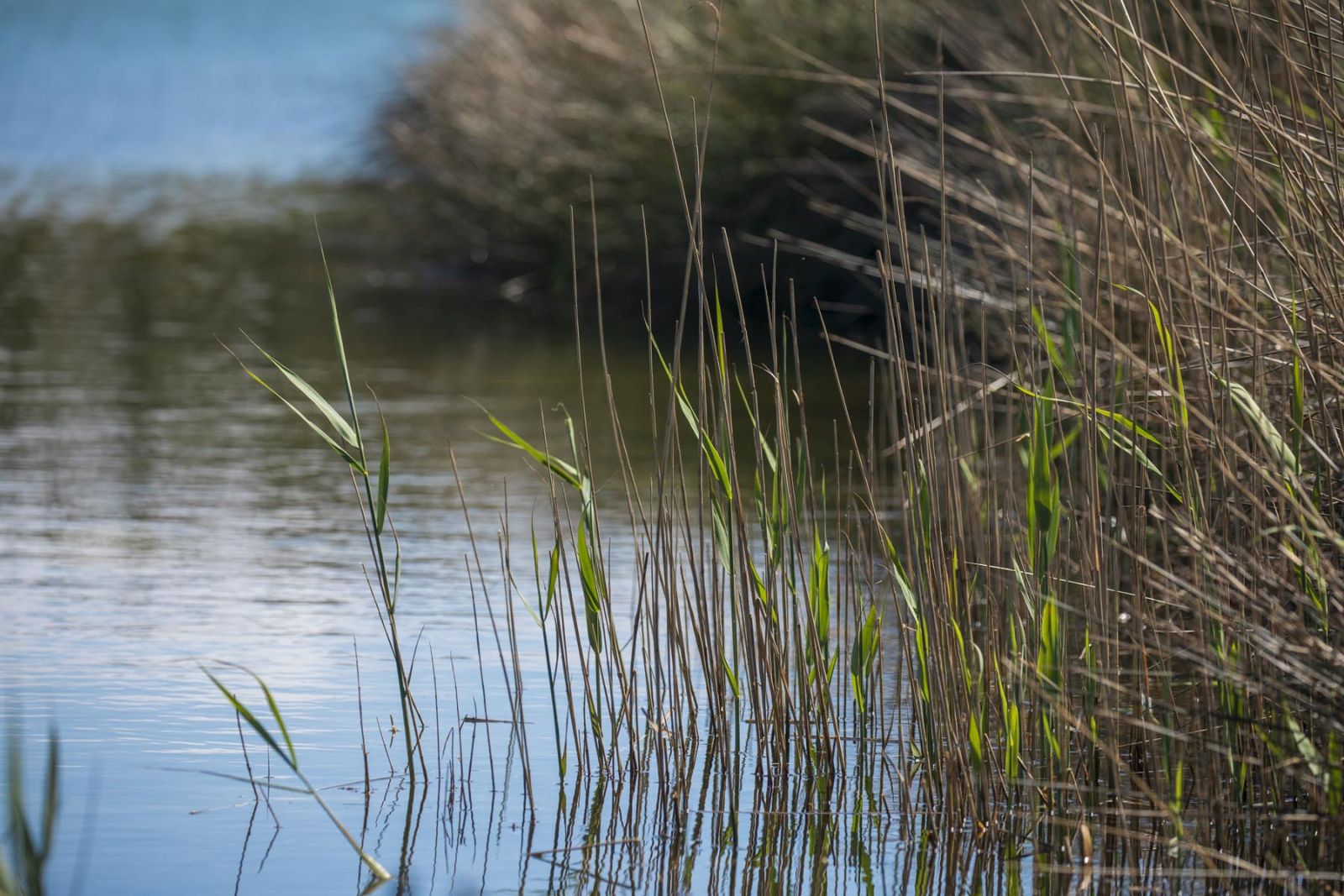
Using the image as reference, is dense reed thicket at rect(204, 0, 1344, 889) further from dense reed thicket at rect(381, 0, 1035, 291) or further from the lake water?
dense reed thicket at rect(381, 0, 1035, 291)

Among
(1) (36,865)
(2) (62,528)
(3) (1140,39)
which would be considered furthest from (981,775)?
(2) (62,528)

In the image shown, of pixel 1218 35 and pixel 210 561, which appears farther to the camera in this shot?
pixel 1218 35

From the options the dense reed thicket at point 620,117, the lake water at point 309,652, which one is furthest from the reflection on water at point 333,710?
the dense reed thicket at point 620,117

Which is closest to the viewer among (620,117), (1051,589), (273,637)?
(1051,589)

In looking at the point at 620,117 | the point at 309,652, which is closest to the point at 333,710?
the point at 309,652

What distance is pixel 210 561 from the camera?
453 cm

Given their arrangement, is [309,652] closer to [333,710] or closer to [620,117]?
[333,710]

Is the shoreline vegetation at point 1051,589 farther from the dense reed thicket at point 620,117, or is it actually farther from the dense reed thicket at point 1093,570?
the dense reed thicket at point 620,117

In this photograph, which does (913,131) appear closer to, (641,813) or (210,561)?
(210,561)

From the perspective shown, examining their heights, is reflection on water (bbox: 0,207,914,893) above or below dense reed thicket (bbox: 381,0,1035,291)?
below

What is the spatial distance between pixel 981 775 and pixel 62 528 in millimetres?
3020

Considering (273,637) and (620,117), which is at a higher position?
(620,117)

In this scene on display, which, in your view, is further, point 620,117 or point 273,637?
point 620,117

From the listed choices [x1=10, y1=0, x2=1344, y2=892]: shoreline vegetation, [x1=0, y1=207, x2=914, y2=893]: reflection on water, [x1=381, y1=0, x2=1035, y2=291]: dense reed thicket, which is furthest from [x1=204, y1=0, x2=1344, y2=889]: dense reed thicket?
[x1=381, y1=0, x2=1035, y2=291]: dense reed thicket
